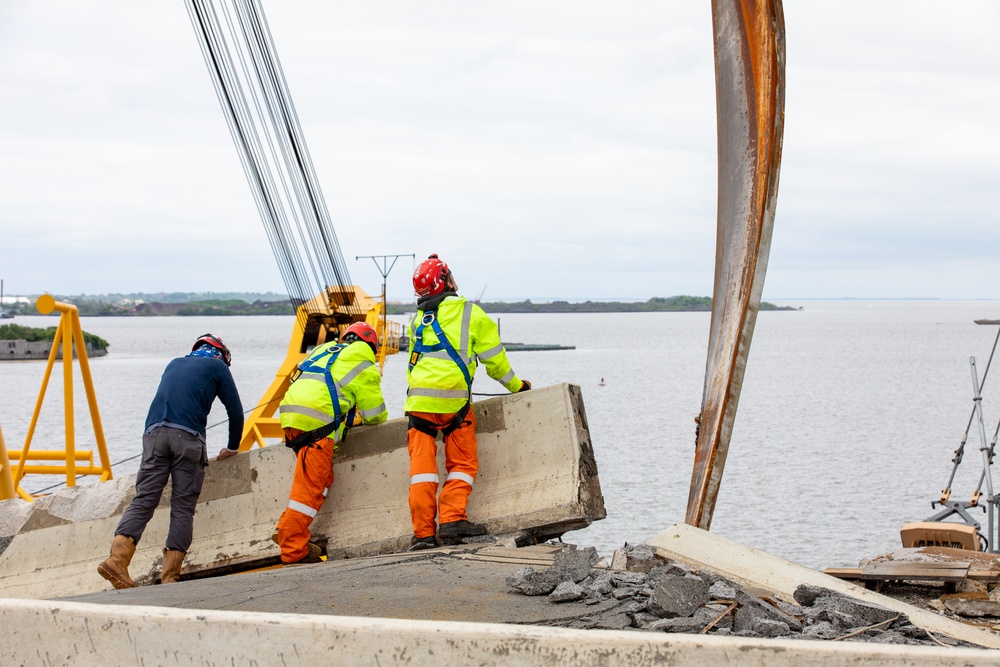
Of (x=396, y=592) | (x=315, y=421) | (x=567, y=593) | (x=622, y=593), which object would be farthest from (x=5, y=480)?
(x=622, y=593)

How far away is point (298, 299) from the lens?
2028 centimetres

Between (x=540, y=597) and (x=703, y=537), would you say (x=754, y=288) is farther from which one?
(x=540, y=597)

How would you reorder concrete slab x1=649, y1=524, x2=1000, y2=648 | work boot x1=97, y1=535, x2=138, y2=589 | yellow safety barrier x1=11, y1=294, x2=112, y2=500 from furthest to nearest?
yellow safety barrier x1=11, y1=294, x2=112, y2=500, work boot x1=97, y1=535, x2=138, y2=589, concrete slab x1=649, y1=524, x2=1000, y2=648

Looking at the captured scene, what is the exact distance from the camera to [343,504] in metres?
7.64

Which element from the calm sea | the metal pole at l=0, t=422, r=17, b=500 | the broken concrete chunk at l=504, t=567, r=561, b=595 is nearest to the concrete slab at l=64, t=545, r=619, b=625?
the broken concrete chunk at l=504, t=567, r=561, b=595

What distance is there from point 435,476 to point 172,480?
1903 millimetres

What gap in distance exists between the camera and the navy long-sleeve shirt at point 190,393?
707 centimetres

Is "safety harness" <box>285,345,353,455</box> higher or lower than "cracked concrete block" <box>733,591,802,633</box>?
higher

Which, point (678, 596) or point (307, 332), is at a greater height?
point (307, 332)

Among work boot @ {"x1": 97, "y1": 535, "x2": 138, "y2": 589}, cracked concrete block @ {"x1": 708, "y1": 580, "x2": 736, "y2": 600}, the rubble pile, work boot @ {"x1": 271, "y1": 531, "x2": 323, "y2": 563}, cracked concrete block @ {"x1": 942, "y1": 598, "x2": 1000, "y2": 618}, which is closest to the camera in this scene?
the rubble pile

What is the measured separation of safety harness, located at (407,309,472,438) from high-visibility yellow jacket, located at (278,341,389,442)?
1.38 ft

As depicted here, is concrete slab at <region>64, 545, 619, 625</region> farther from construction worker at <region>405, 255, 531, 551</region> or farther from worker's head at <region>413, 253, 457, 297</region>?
worker's head at <region>413, 253, 457, 297</region>

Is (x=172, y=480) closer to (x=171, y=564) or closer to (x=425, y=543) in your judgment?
(x=171, y=564)

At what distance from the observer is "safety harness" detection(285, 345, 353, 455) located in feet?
23.3
